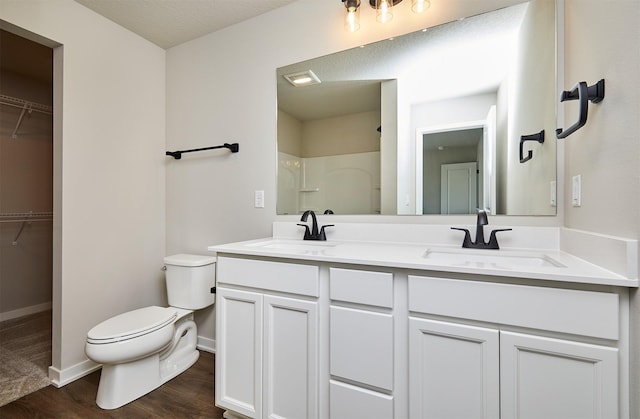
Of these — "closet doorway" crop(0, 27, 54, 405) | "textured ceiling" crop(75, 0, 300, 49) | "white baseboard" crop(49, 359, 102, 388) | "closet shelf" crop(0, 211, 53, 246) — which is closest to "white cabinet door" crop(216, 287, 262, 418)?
"white baseboard" crop(49, 359, 102, 388)

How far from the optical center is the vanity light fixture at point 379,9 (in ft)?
4.97

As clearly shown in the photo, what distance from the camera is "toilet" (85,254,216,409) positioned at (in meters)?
1.47

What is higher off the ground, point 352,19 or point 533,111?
point 352,19

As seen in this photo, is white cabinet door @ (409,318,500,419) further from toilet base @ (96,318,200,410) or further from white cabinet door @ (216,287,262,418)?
toilet base @ (96,318,200,410)

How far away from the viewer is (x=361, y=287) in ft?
3.54

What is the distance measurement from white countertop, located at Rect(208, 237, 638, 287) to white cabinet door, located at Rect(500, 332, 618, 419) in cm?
19

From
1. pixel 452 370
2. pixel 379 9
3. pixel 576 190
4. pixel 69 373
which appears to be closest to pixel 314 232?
pixel 452 370

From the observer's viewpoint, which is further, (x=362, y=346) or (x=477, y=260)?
(x=477, y=260)

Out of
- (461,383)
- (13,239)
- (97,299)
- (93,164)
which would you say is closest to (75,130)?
(93,164)

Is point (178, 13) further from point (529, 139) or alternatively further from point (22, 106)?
point (529, 139)

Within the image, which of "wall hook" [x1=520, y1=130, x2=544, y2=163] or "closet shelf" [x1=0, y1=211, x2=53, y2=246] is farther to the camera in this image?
"closet shelf" [x1=0, y1=211, x2=53, y2=246]

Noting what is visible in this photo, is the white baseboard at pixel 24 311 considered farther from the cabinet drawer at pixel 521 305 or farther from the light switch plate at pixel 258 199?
the cabinet drawer at pixel 521 305

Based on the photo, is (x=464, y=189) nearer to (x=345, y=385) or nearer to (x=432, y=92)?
(x=432, y=92)

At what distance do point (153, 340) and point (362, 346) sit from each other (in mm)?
1184
